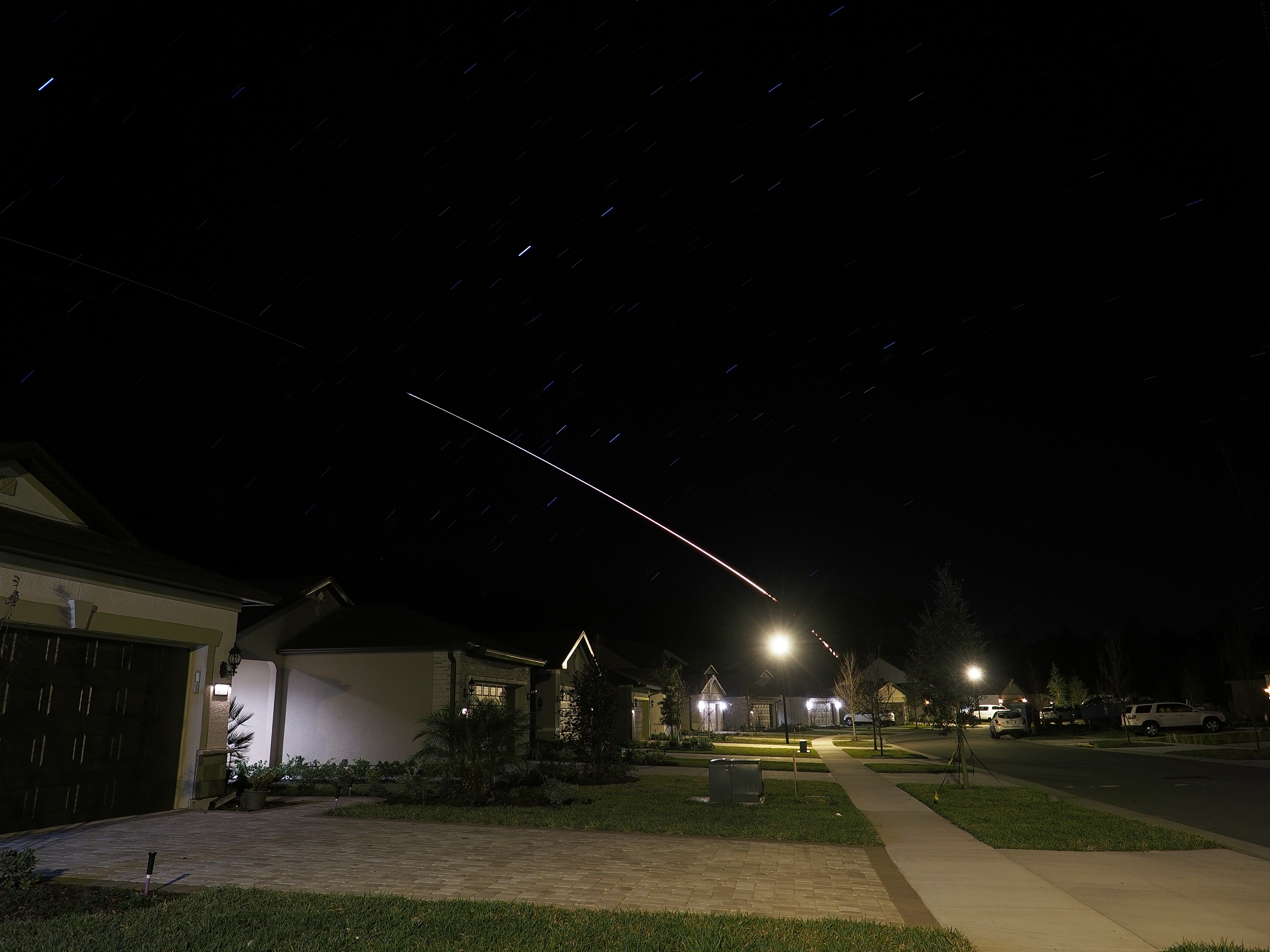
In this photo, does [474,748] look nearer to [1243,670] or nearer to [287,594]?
[287,594]

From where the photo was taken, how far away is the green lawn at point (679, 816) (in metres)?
12.8

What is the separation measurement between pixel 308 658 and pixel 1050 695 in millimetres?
77040

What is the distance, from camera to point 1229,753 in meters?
31.4

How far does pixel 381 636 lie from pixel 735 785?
39.3ft

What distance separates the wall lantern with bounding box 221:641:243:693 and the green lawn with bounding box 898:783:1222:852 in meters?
13.7

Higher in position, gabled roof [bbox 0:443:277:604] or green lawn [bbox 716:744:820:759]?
gabled roof [bbox 0:443:277:604]

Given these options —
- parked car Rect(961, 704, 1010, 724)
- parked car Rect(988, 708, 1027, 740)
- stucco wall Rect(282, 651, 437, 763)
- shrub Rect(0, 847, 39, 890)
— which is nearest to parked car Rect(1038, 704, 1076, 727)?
parked car Rect(961, 704, 1010, 724)

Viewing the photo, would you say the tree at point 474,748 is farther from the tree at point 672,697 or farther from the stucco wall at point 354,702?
the tree at point 672,697

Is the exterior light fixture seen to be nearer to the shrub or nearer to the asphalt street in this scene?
the shrub

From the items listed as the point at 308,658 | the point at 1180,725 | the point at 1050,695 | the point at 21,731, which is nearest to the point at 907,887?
the point at 21,731

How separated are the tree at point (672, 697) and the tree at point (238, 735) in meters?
24.1

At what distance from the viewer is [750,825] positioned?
13391mm

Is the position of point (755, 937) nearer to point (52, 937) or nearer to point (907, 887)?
point (907, 887)

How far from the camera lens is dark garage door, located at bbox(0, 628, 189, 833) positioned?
1191cm
